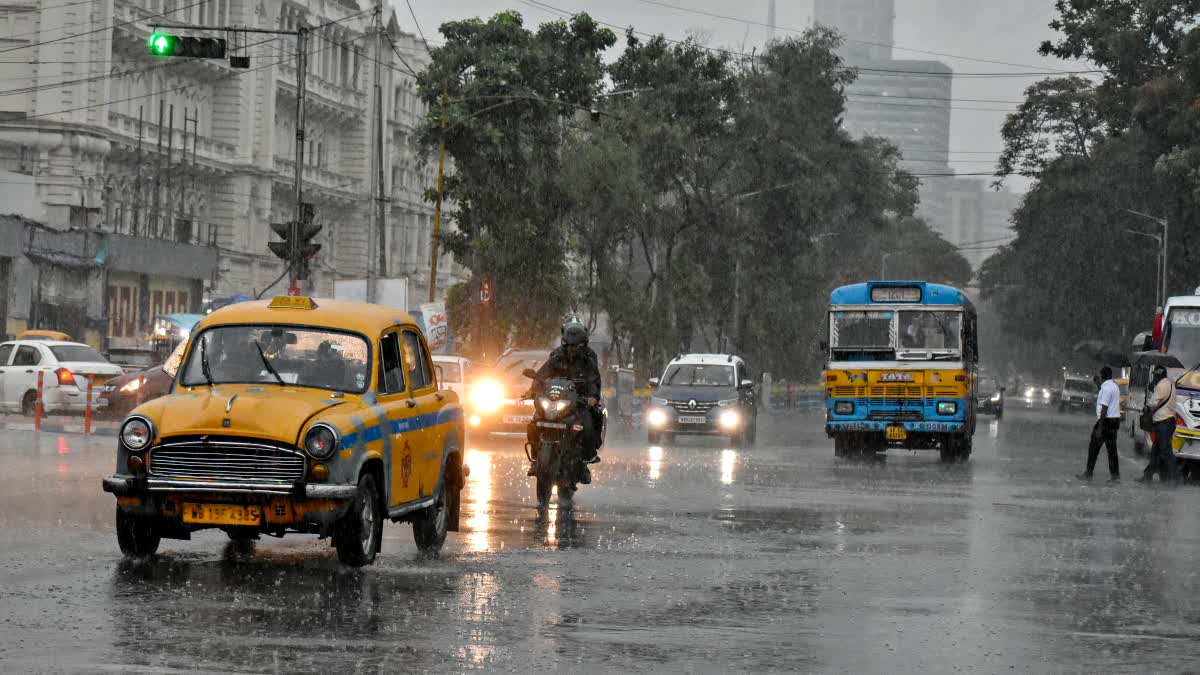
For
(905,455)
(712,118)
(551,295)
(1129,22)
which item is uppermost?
(1129,22)

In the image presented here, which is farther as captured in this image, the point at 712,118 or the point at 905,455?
the point at 712,118

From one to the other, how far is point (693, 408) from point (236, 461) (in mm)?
26803

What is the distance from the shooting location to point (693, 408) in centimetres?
3906

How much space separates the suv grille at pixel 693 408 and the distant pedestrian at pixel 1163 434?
36.2 feet

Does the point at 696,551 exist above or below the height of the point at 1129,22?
below

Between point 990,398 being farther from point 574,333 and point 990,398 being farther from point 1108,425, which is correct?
point 574,333

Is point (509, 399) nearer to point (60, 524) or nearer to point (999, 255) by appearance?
point (60, 524)

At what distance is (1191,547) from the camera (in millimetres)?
17172

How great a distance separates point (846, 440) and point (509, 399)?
19.9ft

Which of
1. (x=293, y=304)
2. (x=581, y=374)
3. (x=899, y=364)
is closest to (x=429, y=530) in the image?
(x=293, y=304)

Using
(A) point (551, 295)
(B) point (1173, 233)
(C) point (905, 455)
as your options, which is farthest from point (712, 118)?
(C) point (905, 455)

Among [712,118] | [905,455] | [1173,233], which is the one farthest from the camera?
[1173,233]

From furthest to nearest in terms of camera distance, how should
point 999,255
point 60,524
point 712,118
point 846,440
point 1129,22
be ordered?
point 999,255, point 1129,22, point 712,118, point 846,440, point 60,524

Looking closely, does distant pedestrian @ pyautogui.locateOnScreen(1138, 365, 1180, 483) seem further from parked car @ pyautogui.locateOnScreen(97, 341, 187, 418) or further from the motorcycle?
parked car @ pyautogui.locateOnScreen(97, 341, 187, 418)
